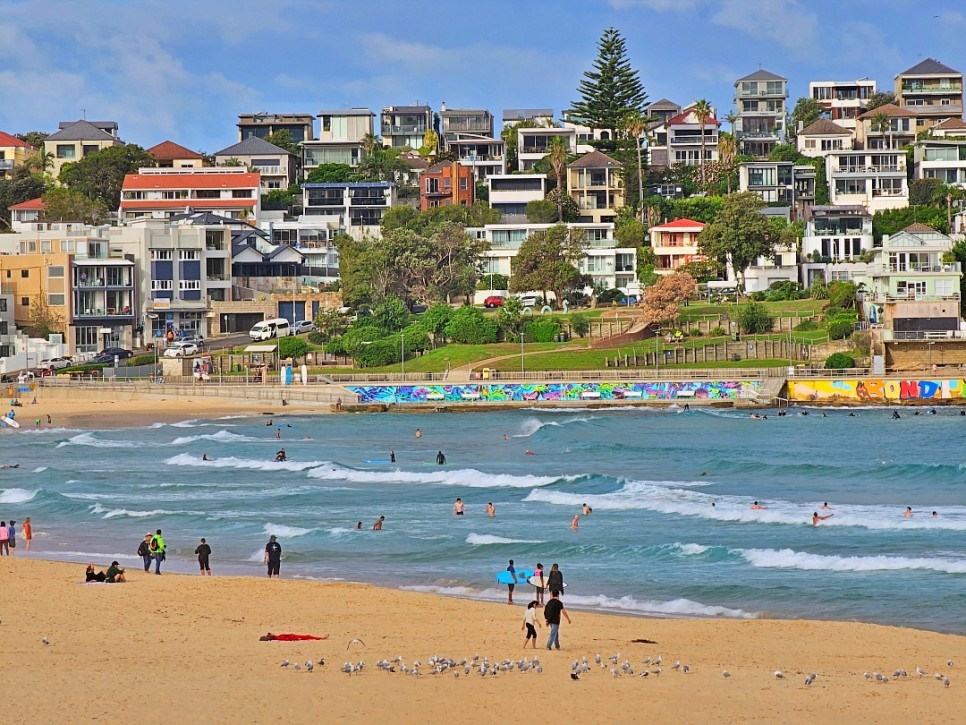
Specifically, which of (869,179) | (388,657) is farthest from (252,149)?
(388,657)

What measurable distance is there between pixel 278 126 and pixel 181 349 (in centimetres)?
6495

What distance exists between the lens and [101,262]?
296 ft

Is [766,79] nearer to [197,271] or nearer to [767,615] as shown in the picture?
[197,271]

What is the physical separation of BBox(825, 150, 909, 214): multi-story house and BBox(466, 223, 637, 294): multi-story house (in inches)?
720

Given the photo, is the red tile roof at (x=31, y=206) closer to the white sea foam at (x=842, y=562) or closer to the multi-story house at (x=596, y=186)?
the multi-story house at (x=596, y=186)

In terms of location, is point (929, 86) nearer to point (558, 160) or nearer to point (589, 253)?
point (558, 160)

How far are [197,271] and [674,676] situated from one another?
75.5 meters

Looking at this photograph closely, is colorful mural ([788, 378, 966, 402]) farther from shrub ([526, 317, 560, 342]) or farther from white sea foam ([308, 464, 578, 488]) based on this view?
white sea foam ([308, 464, 578, 488])

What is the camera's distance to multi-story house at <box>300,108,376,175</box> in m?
132

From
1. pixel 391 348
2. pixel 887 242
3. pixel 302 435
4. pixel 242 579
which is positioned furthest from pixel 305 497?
pixel 887 242

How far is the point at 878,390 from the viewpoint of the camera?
72.3 m

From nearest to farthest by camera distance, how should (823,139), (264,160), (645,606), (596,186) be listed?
(645,606) → (596,186) → (823,139) → (264,160)

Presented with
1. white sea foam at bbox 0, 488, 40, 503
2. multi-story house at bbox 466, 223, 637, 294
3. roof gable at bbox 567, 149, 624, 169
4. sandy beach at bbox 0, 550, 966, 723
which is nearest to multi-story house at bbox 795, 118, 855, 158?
roof gable at bbox 567, 149, 624, 169

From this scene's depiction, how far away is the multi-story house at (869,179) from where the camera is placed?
108250mm
